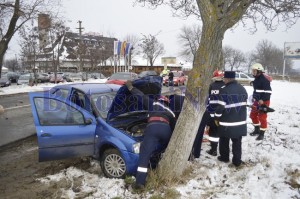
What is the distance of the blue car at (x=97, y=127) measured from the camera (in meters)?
4.79

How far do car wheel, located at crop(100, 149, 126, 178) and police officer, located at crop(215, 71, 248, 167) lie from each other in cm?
199

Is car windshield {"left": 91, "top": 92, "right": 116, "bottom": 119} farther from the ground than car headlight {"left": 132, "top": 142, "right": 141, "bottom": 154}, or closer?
farther from the ground

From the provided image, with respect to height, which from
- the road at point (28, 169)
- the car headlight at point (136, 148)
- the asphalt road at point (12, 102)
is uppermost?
the car headlight at point (136, 148)

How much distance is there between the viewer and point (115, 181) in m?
4.68

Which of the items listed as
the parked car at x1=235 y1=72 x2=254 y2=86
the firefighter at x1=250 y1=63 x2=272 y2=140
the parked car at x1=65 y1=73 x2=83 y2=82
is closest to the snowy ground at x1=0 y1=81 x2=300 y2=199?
the firefighter at x1=250 y1=63 x2=272 y2=140

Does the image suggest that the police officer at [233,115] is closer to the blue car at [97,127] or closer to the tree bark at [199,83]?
the tree bark at [199,83]

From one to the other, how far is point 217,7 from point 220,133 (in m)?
2.35

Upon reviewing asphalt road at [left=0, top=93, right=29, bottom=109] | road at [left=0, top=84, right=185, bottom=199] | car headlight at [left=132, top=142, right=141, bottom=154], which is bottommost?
road at [left=0, top=84, right=185, bottom=199]

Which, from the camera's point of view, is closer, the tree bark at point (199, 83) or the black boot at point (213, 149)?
the tree bark at point (199, 83)

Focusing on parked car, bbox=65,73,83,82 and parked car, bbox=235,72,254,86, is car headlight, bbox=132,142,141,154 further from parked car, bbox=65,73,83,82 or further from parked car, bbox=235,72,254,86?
parked car, bbox=65,73,83,82

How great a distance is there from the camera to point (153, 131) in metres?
4.55

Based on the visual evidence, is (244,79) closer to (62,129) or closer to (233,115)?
(233,115)

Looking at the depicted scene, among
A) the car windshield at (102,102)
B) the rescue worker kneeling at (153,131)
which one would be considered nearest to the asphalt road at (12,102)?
the car windshield at (102,102)

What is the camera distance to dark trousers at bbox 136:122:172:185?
435 centimetres
